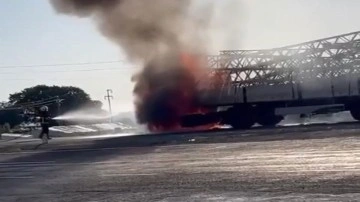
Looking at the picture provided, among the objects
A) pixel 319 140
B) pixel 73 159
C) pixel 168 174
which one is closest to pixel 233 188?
pixel 168 174

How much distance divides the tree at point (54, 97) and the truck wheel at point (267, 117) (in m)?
81.9

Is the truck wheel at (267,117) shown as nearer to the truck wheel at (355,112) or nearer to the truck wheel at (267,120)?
the truck wheel at (267,120)

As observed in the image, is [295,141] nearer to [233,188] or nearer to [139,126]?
[233,188]

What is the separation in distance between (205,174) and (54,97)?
4471 inches

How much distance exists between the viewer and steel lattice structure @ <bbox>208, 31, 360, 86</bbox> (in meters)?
50.0

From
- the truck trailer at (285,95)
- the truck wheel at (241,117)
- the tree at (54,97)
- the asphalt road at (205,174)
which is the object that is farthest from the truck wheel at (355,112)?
the tree at (54,97)

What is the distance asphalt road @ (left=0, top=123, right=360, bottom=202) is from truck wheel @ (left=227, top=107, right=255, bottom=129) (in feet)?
62.3

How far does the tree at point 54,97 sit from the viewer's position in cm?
12606

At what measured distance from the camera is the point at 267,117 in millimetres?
45812

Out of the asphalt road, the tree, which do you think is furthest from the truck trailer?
the tree

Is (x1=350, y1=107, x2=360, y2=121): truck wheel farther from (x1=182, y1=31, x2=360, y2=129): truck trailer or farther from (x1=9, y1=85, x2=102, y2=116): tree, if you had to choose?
(x1=9, y1=85, x2=102, y2=116): tree

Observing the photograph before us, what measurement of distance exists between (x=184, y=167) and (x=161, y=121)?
2858 cm

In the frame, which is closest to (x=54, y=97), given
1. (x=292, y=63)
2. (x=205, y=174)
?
(x=292, y=63)

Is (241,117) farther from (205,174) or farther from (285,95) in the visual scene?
(205,174)
